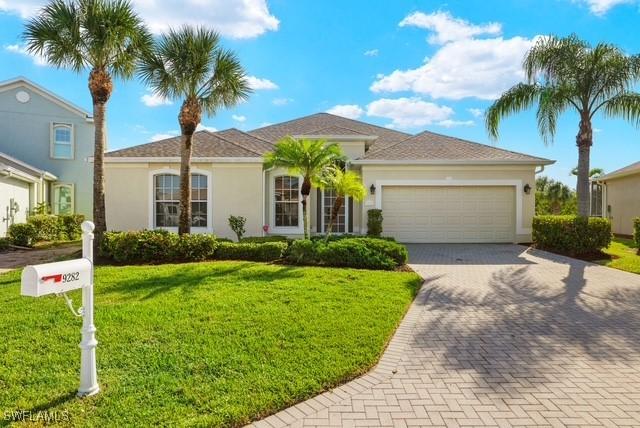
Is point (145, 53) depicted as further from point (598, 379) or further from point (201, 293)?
point (598, 379)

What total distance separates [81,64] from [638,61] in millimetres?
17192

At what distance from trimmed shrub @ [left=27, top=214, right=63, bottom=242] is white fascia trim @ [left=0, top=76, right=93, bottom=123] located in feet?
22.0

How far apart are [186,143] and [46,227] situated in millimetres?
8741

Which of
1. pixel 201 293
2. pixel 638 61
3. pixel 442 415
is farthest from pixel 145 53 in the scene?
pixel 638 61

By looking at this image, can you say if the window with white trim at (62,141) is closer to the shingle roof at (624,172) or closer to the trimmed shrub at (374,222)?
the trimmed shrub at (374,222)

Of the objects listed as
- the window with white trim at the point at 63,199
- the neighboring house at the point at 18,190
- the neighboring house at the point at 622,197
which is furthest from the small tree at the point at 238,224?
the neighboring house at the point at 622,197

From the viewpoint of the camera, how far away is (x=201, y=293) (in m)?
7.20

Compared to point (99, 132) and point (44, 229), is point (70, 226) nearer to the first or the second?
point (44, 229)

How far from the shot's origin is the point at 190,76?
11734 mm

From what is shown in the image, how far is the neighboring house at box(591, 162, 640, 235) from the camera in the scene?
1976cm

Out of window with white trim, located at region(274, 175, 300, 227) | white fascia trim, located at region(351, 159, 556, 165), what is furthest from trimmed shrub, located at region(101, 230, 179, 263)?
white fascia trim, located at region(351, 159, 556, 165)

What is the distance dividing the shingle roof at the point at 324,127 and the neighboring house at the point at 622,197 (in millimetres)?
11794

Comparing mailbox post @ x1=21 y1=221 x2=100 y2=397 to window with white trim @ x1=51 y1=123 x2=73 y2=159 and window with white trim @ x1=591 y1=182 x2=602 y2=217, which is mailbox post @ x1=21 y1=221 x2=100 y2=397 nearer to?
window with white trim @ x1=51 y1=123 x2=73 y2=159

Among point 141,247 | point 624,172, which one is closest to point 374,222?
point 141,247
